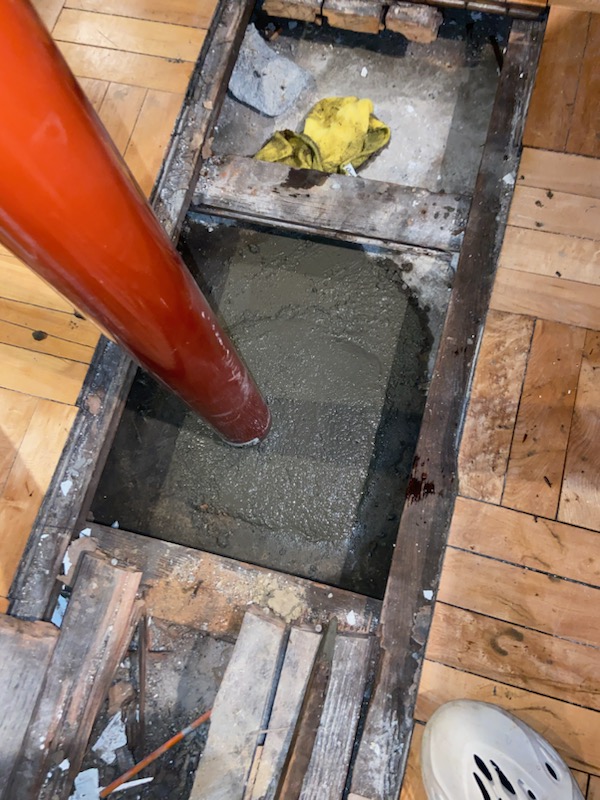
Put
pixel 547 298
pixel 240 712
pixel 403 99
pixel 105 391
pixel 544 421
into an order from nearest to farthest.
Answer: pixel 240 712 < pixel 544 421 < pixel 547 298 < pixel 105 391 < pixel 403 99

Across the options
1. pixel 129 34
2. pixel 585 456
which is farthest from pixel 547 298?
pixel 129 34

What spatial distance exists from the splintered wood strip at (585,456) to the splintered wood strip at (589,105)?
2.66 ft

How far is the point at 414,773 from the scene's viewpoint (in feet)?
5.65

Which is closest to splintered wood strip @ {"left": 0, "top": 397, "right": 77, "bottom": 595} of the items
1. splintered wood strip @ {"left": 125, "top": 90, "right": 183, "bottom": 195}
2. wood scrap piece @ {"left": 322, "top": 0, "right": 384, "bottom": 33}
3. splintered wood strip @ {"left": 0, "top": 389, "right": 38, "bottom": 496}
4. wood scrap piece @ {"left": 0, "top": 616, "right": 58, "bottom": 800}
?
splintered wood strip @ {"left": 0, "top": 389, "right": 38, "bottom": 496}

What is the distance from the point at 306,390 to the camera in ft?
7.96

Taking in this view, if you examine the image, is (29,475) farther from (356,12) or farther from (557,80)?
(557,80)

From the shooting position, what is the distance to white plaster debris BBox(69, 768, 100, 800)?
1.99m

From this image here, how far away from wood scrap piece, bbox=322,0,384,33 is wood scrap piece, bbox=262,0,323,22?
0.05 meters

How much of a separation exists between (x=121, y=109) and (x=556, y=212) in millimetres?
1819

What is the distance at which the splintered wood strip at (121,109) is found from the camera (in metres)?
Result: 2.43

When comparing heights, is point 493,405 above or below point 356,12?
below

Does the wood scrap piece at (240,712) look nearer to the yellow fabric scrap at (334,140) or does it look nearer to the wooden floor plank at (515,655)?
the wooden floor plank at (515,655)

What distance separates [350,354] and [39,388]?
1226mm

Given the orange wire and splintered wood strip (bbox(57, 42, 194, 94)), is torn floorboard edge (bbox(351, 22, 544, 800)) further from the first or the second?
splintered wood strip (bbox(57, 42, 194, 94))
